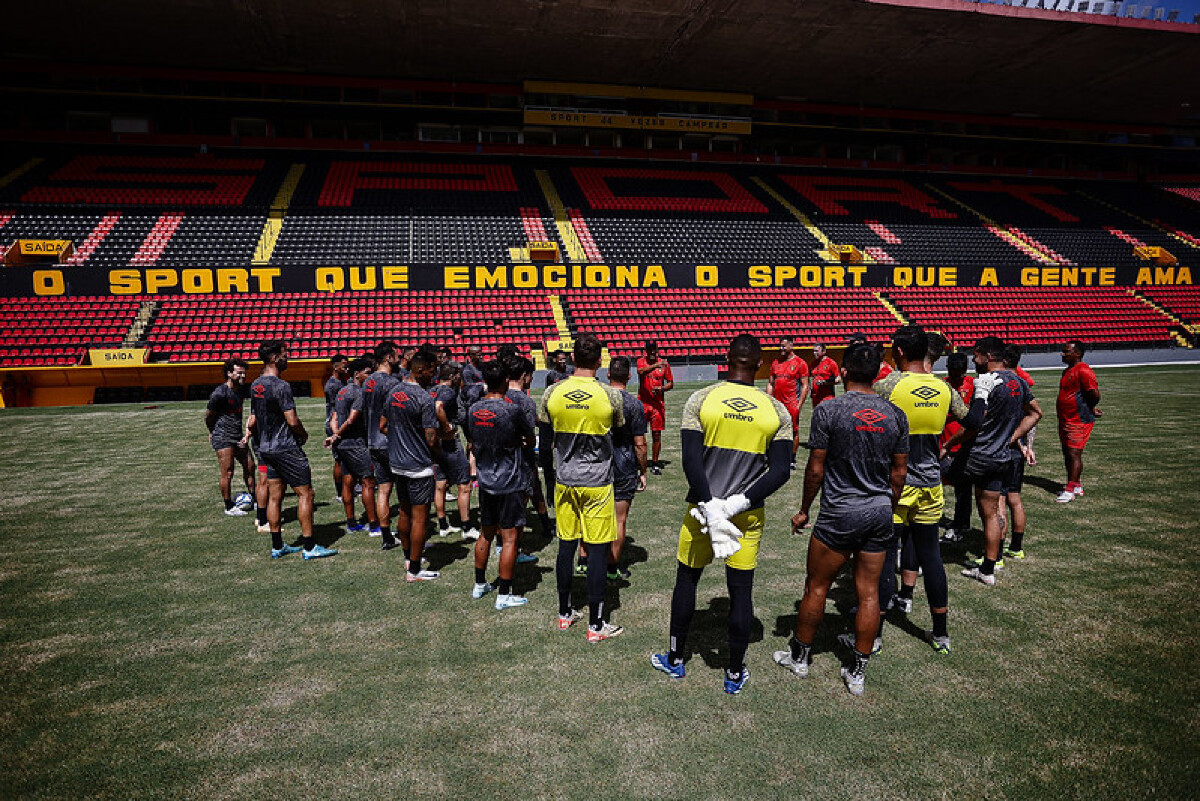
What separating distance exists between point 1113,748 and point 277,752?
4762mm

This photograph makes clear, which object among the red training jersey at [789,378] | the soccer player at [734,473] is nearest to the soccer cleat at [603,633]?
the soccer player at [734,473]

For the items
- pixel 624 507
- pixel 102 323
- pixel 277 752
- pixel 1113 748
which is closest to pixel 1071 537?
pixel 1113 748

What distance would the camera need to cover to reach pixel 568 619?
15.5 ft

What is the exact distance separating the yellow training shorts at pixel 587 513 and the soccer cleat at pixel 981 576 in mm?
3605

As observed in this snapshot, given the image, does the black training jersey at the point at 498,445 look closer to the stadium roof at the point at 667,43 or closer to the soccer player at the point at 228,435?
the soccer player at the point at 228,435

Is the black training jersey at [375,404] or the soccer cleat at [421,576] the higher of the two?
the black training jersey at [375,404]

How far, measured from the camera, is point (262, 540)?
270 inches

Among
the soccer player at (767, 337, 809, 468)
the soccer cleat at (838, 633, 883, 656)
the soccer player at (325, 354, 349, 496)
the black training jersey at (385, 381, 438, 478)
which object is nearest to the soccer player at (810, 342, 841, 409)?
the soccer player at (767, 337, 809, 468)

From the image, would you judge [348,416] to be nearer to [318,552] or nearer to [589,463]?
[318,552]

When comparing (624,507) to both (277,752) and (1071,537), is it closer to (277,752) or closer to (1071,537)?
(277,752)

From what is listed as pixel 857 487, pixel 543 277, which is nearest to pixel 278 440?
pixel 857 487

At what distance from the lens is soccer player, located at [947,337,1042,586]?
5.20 meters

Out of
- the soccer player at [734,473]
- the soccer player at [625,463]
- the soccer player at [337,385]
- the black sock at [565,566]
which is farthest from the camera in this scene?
the soccer player at [337,385]

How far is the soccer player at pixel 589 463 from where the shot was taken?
4.43m
